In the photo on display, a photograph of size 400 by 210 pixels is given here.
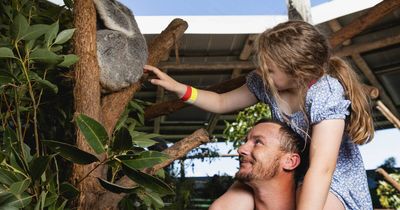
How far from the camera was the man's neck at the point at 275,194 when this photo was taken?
1.45 metres

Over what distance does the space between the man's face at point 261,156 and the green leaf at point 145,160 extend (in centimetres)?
33

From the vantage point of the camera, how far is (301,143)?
1.49 metres

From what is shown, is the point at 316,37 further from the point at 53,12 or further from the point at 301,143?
the point at 53,12

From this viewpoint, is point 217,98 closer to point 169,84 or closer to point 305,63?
point 169,84

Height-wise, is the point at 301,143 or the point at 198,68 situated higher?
the point at 198,68

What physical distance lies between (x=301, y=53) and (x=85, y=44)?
2.04ft

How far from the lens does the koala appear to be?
1619 mm

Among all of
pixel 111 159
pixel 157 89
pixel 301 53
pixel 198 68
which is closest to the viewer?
pixel 111 159

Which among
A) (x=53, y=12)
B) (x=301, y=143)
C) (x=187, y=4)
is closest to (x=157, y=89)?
(x=187, y=4)

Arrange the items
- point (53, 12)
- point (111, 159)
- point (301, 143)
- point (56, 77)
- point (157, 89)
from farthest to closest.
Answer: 1. point (157, 89)
2. point (53, 12)
3. point (56, 77)
4. point (301, 143)
5. point (111, 159)

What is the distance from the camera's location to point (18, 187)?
1.11 m

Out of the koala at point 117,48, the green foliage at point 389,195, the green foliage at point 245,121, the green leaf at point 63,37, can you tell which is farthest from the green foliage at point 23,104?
the green foliage at point 389,195

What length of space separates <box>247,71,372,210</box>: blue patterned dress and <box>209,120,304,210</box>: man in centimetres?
6

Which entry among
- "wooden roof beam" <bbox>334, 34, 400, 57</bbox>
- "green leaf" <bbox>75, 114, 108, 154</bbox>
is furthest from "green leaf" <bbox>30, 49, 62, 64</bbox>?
"wooden roof beam" <bbox>334, 34, 400, 57</bbox>
